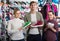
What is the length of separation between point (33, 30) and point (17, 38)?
0.34 meters

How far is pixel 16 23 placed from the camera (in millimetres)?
2920

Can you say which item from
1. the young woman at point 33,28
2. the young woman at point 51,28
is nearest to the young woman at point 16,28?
the young woman at point 33,28

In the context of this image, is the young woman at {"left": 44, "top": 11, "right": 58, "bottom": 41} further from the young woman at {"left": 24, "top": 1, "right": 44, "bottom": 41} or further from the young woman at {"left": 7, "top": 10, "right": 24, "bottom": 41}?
the young woman at {"left": 7, "top": 10, "right": 24, "bottom": 41}

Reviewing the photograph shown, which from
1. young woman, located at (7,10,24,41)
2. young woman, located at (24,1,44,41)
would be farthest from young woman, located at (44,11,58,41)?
young woman, located at (7,10,24,41)

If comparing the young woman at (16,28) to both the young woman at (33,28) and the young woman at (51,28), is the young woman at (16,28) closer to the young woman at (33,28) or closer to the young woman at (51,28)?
the young woman at (33,28)

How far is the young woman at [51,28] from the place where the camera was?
3119mm

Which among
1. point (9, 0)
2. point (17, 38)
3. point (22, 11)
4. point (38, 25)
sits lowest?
point (17, 38)

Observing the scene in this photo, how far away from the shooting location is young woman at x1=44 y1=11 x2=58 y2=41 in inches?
123

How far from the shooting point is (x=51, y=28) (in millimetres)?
3158

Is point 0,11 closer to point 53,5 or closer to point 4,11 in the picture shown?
point 4,11

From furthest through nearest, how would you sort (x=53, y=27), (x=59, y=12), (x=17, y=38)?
(x=59, y=12) < (x=53, y=27) < (x=17, y=38)

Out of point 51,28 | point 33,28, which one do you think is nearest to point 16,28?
point 33,28

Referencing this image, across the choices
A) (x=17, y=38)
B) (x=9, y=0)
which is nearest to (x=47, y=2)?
(x=9, y=0)

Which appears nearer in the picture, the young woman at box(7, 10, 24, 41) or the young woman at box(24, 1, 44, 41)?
the young woman at box(7, 10, 24, 41)
